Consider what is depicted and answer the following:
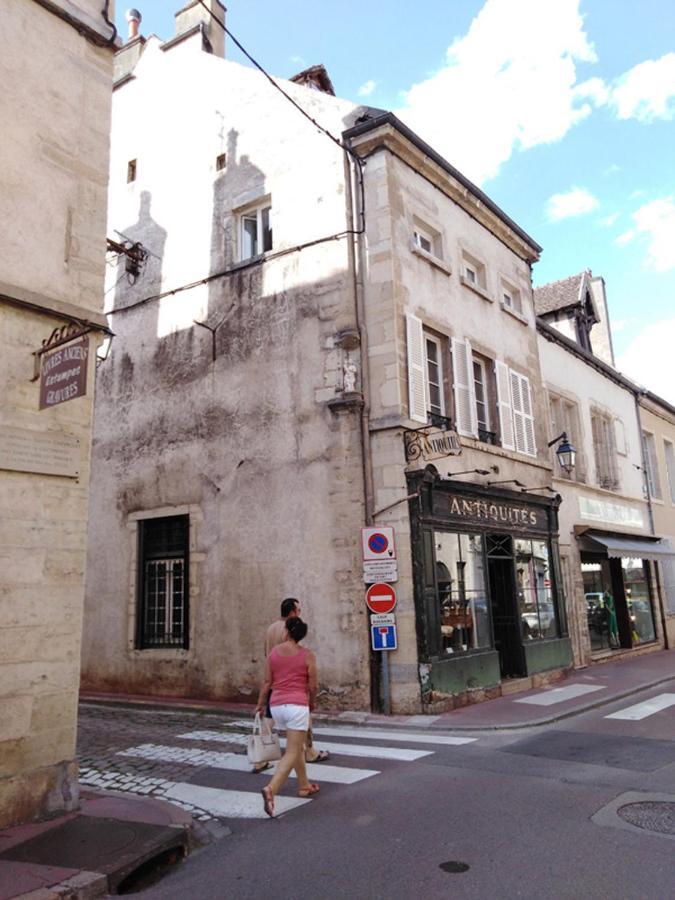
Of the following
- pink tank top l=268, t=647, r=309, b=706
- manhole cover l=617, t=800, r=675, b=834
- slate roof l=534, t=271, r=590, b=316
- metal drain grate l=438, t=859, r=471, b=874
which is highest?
slate roof l=534, t=271, r=590, b=316

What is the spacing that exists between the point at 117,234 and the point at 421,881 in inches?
532

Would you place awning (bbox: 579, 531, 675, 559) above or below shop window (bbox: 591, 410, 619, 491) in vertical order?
below

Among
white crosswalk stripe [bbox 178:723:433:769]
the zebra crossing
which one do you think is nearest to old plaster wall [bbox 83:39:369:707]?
the zebra crossing

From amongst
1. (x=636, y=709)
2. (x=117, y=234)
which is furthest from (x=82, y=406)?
(x=117, y=234)

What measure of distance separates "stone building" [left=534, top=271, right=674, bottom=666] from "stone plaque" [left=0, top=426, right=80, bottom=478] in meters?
11.3

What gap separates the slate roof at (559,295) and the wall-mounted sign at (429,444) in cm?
1099

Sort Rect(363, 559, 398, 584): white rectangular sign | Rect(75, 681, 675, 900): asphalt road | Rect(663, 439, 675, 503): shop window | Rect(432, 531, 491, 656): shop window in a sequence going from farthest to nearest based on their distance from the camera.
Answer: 1. Rect(663, 439, 675, 503): shop window
2. Rect(432, 531, 491, 656): shop window
3. Rect(363, 559, 398, 584): white rectangular sign
4. Rect(75, 681, 675, 900): asphalt road

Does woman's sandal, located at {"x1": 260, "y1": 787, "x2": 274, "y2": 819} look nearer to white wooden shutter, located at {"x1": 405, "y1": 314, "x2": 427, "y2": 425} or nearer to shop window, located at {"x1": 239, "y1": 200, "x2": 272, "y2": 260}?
white wooden shutter, located at {"x1": 405, "y1": 314, "x2": 427, "y2": 425}

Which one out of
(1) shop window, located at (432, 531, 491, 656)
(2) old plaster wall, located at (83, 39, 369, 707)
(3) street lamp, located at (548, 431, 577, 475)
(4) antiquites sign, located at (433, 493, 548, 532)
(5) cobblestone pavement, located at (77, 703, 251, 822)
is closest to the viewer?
(5) cobblestone pavement, located at (77, 703, 251, 822)

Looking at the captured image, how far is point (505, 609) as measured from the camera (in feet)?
40.4

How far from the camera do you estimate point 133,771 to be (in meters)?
6.43

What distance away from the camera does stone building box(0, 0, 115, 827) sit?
5148mm

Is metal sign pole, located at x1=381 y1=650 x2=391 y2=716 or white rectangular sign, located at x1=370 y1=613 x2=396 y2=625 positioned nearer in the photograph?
metal sign pole, located at x1=381 y1=650 x2=391 y2=716

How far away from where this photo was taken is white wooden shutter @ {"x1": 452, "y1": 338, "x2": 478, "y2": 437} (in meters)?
11.7
